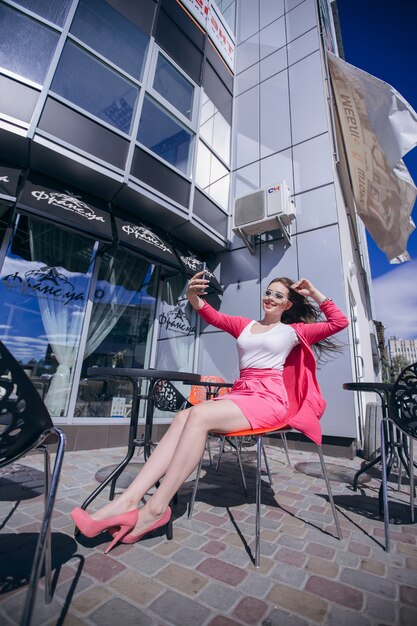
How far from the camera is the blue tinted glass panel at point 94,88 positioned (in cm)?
463

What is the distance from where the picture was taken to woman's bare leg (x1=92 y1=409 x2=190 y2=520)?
1.45 metres

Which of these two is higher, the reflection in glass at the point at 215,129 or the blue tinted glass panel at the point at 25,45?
the reflection in glass at the point at 215,129

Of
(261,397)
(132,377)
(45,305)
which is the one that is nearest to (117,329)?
(45,305)

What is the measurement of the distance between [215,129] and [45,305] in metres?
6.19

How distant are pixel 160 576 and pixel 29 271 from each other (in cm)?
430

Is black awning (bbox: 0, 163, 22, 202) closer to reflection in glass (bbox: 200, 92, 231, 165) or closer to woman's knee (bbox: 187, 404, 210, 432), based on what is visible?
woman's knee (bbox: 187, 404, 210, 432)

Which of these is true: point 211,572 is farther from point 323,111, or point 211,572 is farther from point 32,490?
point 323,111

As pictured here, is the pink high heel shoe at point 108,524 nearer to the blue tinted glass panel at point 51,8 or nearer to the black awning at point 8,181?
the black awning at point 8,181

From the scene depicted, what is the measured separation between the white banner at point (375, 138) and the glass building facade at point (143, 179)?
0.46m

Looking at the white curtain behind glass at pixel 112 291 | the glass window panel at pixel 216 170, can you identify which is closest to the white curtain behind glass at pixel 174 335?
the white curtain behind glass at pixel 112 291

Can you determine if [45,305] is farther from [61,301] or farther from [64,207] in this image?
[64,207]

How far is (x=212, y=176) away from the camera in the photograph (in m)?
7.05

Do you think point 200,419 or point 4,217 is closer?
point 200,419

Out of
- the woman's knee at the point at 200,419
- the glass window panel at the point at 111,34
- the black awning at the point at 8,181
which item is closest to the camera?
the woman's knee at the point at 200,419
